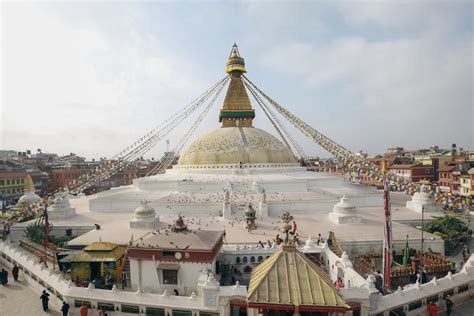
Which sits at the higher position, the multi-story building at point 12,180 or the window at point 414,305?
the multi-story building at point 12,180

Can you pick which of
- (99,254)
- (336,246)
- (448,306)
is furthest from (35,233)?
(448,306)

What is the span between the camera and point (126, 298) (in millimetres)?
7441

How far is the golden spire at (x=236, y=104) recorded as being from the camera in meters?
26.5

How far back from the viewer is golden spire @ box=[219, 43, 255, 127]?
2647 centimetres

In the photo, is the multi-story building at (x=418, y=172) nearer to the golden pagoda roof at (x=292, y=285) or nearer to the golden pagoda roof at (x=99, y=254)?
the golden pagoda roof at (x=99, y=254)

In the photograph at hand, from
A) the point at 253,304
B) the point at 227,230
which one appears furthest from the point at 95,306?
the point at 227,230

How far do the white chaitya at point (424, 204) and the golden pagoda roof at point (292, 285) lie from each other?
14.3m

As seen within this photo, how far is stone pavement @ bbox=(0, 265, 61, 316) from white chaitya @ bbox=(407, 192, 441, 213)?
56.4 ft

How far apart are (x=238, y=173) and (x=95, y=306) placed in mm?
14808

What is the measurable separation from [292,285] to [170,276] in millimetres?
4421

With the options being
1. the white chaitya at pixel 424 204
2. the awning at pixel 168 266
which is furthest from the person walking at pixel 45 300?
the white chaitya at pixel 424 204

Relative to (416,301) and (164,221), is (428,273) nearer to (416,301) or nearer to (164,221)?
(416,301)

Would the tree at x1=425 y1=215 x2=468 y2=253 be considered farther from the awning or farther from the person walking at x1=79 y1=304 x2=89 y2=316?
the person walking at x1=79 y1=304 x2=89 y2=316

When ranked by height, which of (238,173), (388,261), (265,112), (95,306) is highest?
(265,112)
